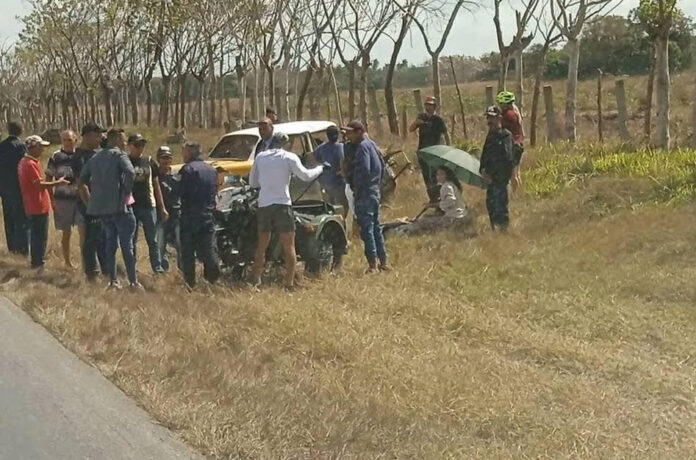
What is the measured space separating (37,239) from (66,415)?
5.85 metres

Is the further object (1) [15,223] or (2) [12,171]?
(1) [15,223]

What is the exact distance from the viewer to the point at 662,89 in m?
16.1

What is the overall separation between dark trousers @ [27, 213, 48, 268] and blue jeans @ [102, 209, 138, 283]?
1.41 meters

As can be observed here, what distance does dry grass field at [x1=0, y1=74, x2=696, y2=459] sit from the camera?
586 centimetres

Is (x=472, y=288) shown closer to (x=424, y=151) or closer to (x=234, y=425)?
(x=424, y=151)

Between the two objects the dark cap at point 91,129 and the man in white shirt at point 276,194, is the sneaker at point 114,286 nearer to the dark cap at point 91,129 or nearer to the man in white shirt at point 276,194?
the man in white shirt at point 276,194

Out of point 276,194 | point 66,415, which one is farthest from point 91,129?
point 66,415

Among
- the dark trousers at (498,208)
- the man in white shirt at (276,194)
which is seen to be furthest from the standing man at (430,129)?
the man in white shirt at (276,194)

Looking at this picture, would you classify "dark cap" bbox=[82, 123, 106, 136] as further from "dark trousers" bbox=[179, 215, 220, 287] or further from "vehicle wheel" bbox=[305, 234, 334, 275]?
"vehicle wheel" bbox=[305, 234, 334, 275]

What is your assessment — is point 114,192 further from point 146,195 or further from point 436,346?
point 436,346

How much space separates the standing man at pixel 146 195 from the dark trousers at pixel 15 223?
195 centimetres

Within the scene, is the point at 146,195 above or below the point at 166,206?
above

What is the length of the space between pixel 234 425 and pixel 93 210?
16.3 ft

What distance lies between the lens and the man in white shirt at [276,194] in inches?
400
